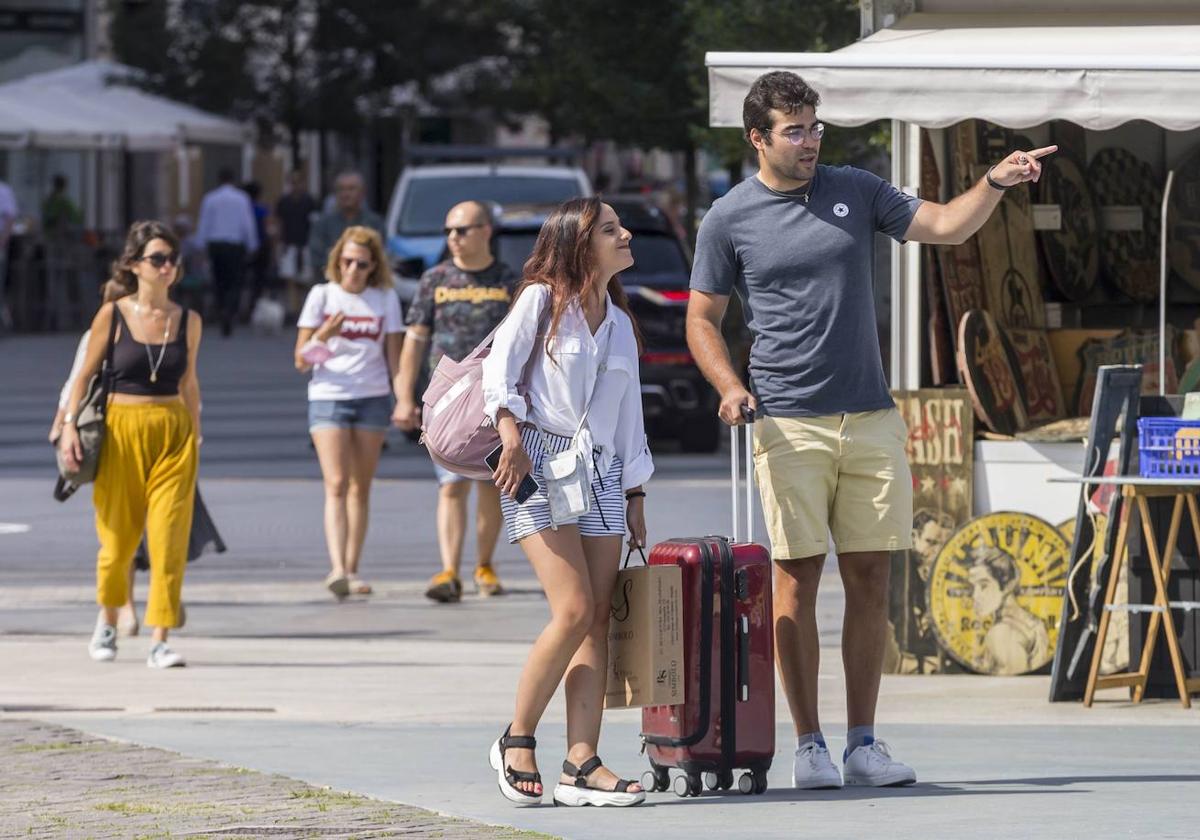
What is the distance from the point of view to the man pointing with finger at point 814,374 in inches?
281

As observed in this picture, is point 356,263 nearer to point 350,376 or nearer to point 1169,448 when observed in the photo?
point 350,376

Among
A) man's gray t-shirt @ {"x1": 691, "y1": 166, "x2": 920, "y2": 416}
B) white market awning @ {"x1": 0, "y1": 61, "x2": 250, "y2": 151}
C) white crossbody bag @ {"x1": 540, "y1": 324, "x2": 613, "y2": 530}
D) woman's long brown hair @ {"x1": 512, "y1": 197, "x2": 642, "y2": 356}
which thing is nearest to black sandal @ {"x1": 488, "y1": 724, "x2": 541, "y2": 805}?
white crossbody bag @ {"x1": 540, "y1": 324, "x2": 613, "y2": 530}

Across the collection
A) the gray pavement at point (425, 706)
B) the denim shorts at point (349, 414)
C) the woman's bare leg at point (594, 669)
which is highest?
the denim shorts at point (349, 414)

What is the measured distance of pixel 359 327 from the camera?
1227 centimetres

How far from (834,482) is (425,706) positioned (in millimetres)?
2396

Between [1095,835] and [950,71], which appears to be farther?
[950,71]

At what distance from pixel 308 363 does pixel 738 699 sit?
5525 millimetres

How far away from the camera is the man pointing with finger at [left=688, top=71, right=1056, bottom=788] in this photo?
23.5 ft

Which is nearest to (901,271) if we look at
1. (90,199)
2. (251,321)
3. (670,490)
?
(670,490)

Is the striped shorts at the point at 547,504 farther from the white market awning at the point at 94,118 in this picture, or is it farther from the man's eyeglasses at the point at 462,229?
the white market awning at the point at 94,118

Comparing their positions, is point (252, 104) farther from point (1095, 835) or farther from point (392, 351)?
point (1095, 835)

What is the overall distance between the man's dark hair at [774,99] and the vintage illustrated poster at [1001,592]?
9.33 ft

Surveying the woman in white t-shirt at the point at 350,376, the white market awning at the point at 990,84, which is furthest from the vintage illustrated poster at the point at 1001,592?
the woman in white t-shirt at the point at 350,376

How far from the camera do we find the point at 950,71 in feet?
27.9
